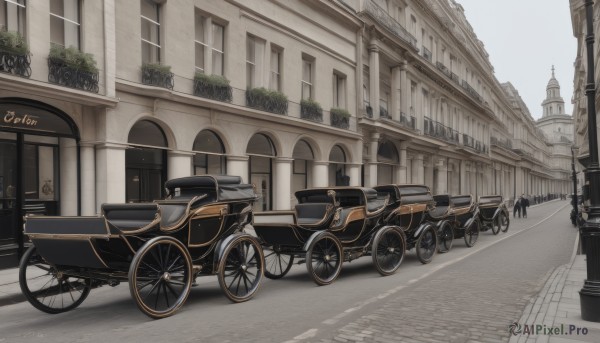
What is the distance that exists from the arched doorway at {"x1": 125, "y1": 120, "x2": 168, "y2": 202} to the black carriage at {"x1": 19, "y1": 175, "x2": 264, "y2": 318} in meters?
6.16

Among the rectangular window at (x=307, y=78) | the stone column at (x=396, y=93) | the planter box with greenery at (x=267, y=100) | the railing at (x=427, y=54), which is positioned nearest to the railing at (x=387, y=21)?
the stone column at (x=396, y=93)

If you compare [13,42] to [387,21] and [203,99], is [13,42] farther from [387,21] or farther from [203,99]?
[387,21]

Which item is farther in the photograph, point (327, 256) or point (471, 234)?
point (471, 234)

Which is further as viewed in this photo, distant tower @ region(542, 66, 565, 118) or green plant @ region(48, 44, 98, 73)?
distant tower @ region(542, 66, 565, 118)

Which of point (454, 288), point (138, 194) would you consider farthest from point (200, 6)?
point (454, 288)

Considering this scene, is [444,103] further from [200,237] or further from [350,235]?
[200,237]

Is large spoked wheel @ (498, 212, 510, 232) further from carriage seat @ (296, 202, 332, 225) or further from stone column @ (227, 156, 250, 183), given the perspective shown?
carriage seat @ (296, 202, 332, 225)

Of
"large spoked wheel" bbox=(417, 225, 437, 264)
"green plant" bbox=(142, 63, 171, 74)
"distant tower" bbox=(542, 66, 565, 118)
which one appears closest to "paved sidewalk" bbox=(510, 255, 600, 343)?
"large spoked wheel" bbox=(417, 225, 437, 264)

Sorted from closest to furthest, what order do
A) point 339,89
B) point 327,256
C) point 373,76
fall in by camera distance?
point 327,256 < point 339,89 < point 373,76

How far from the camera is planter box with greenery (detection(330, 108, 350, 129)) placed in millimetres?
21203

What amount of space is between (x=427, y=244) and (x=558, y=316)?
537 centimetres

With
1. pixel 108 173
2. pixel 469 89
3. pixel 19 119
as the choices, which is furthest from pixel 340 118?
pixel 469 89

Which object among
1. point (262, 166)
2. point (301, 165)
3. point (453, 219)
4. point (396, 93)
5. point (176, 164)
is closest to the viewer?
point (453, 219)

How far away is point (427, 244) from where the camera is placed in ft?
37.0
